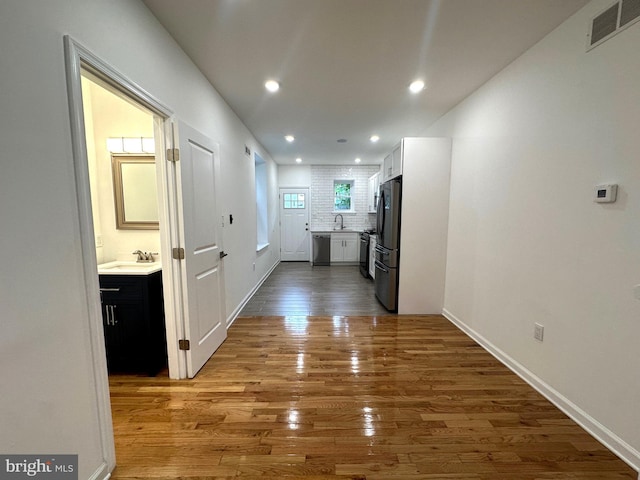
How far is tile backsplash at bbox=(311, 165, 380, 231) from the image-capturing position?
7.03 metres

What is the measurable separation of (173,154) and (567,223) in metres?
2.88

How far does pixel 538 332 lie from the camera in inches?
78.2

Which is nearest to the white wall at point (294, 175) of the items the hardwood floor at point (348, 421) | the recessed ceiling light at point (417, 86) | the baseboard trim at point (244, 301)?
the baseboard trim at point (244, 301)

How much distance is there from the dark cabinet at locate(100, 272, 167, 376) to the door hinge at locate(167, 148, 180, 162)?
3.05ft

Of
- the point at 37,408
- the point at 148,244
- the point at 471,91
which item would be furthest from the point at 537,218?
the point at 148,244

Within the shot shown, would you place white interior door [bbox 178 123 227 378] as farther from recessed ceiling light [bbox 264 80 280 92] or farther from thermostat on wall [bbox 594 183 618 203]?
thermostat on wall [bbox 594 183 618 203]

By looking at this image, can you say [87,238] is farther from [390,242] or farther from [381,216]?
[381,216]

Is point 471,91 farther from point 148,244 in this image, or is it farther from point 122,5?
point 148,244

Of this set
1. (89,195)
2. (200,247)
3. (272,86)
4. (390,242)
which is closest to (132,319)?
(200,247)

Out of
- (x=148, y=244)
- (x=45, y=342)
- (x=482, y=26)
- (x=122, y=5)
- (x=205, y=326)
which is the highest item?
(x=482, y=26)

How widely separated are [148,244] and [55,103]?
1649 millimetres

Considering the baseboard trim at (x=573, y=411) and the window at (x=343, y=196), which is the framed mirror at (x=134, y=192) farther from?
the window at (x=343, y=196)

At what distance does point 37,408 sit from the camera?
0.99 m

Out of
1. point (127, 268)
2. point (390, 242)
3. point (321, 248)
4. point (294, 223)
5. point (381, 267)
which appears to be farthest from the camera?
point (294, 223)
